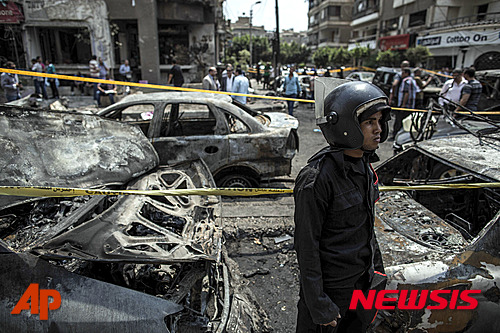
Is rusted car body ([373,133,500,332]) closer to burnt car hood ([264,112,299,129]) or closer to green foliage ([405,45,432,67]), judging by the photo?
burnt car hood ([264,112,299,129])

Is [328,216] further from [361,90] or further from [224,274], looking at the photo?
[224,274]

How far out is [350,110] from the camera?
5.23 feet

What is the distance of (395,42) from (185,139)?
37.1 m

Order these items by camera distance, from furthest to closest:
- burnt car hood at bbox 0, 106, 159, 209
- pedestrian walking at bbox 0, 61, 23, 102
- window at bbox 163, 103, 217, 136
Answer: pedestrian walking at bbox 0, 61, 23, 102 → window at bbox 163, 103, 217, 136 → burnt car hood at bbox 0, 106, 159, 209

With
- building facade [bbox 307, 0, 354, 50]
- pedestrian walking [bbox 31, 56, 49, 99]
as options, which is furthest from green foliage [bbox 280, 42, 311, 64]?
pedestrian walking [bbox 31, 56, 49, 99]

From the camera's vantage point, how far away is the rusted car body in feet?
6.75

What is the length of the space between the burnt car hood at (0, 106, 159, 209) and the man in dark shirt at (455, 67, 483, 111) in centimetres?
660

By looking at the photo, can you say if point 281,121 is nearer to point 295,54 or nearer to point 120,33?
point 120,33

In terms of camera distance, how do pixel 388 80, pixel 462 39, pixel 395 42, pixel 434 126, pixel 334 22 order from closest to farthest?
pixel 434 126, pixel 388 80, pixel 462 39, pixel 395 42, pixel 334 22

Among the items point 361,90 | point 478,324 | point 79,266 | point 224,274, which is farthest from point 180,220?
point 478,324

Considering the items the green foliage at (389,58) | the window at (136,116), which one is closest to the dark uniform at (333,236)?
the window at (136,116)

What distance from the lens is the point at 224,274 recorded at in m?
2.54

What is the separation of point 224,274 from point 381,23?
45409 mm

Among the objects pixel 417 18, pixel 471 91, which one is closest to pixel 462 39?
pixel 417 18
